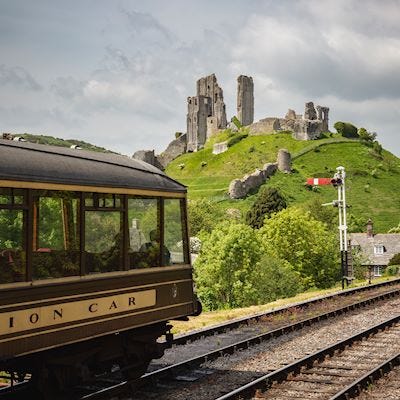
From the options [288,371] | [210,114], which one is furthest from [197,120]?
[288,371]

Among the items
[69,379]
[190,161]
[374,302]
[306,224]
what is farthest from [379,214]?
[69,379]

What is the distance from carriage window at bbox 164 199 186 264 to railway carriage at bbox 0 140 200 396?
18 mm

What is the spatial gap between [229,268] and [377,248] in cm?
3239

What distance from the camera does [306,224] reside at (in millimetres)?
60656

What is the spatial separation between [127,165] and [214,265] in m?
35.8

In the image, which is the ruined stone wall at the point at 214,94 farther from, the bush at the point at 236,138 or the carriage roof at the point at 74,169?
the carriage roof at the point at 74,169

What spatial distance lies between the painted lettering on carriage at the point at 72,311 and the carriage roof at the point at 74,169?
162 centimetres

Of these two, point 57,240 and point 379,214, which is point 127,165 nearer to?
point 57,240

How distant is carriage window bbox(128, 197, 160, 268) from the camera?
10.3 metres

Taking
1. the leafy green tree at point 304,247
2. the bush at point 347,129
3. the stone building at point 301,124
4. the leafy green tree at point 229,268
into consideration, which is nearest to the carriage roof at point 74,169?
the leafy green tree at point 229,268

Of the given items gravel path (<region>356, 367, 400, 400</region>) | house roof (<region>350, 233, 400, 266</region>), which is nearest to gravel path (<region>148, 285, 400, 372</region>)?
gravel path (<region>356, 367, 400, 400</region>)

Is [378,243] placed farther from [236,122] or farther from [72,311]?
[236,122]

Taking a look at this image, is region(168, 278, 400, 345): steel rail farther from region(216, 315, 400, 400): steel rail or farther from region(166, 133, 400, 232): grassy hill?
region(166, 133, 400, 232): grassy hill

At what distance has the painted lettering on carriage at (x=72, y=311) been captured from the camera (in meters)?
8.18
